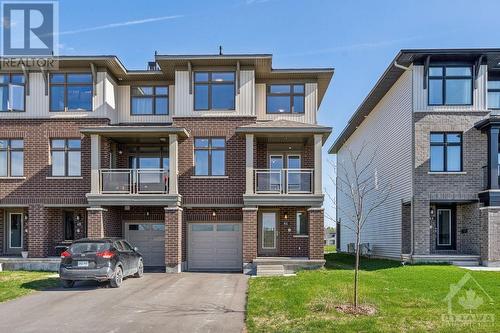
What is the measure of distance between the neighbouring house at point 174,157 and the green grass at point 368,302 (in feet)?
14.9

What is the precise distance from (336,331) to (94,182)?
42.2 ft

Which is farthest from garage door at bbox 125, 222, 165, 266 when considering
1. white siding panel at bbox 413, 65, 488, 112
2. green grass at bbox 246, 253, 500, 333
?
white siding panel at bbox 413, 65, 488, 112

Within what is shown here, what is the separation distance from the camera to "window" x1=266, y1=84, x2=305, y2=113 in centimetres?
2016

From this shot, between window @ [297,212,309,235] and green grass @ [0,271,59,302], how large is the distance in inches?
383

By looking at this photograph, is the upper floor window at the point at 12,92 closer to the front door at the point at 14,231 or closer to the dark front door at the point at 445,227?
the front door at the point at 14,231

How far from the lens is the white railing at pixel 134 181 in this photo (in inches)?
725

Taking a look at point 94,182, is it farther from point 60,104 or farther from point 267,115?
point 267,115

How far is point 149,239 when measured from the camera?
65.2 feet

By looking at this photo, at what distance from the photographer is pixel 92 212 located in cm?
1806

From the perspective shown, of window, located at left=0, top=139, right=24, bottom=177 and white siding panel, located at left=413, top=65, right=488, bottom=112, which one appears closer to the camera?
window, located at left=0, top=139, right=24, bottom=177

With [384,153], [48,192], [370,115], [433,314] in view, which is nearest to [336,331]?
[433,314]

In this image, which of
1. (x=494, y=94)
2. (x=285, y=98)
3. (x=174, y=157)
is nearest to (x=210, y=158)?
(x=174, y=157)

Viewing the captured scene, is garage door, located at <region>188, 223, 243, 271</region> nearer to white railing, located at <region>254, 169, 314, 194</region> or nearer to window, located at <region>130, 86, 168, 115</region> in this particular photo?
white railing, located at <region>254, 169, 314, 194</region>

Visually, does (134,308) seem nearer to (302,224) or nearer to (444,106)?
(302,224)
